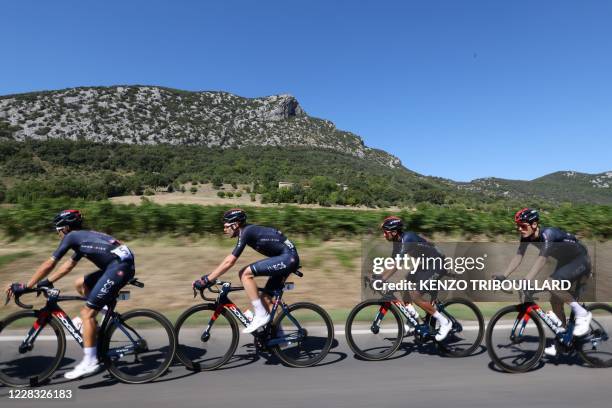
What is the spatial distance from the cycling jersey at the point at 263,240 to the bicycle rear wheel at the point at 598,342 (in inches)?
143

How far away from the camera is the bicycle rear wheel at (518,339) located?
4523 mm

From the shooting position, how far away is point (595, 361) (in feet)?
15.0

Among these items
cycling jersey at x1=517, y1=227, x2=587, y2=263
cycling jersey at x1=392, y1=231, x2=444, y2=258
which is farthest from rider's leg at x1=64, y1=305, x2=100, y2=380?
cycling jersey at x1=517, y1=227, x2=587, y2=263

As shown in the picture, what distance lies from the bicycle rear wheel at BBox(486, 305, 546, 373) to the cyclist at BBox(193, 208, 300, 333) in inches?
99.1

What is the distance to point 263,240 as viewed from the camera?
4.88 meters

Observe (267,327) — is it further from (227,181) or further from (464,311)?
(227,181)

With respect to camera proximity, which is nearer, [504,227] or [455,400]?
[455,400]

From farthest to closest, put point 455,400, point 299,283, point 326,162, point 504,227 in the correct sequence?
point 326,162 < point 504,227 < point 299,283 < point 455,400

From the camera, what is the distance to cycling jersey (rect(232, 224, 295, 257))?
4.76m

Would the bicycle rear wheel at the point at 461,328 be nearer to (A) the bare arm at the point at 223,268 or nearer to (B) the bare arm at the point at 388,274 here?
(B) the bare arm at the point at 388,274

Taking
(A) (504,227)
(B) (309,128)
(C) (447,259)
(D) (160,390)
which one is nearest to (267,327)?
(D) (160,390)

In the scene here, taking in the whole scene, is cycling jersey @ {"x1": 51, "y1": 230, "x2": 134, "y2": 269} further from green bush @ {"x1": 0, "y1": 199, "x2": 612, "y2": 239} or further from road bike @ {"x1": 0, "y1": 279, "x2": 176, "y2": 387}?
green bush @ {"x1": 0, "y1": 199, "x2": 612, "y2": 239}

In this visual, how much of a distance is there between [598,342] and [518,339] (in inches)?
37.0

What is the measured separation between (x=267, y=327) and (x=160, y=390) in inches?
51.4
